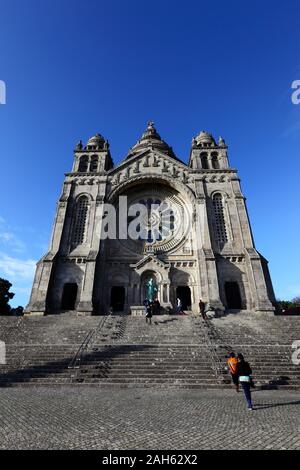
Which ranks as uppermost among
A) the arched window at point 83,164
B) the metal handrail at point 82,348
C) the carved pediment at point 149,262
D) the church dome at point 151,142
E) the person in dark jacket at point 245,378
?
the church dome at point 151,142

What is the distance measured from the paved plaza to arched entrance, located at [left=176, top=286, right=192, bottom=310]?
1385cm

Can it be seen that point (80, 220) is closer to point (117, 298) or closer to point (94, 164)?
point (94, 164)

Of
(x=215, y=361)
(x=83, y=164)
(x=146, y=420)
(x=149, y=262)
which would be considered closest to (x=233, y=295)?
(x=149, y=262)

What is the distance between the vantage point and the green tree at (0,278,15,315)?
3512cm

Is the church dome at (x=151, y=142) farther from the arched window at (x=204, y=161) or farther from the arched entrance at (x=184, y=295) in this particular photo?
the arched entrance at (x=184, y=295)

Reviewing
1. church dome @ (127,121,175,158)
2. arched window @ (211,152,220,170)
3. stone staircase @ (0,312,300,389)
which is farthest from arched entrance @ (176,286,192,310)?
church dome @ (127,121,175,158)

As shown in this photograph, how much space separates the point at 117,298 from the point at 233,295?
10.2 meters

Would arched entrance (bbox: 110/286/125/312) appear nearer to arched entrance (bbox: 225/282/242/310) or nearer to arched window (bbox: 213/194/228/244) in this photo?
arched entrance (bbox: 225/282/242/310)

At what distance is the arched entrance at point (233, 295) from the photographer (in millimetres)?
21081

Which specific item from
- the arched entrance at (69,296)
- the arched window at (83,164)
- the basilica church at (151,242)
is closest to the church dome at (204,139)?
the basilica church at (151,242)

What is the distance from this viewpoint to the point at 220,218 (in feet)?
81.8

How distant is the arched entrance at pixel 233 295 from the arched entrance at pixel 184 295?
3310 millimetres
